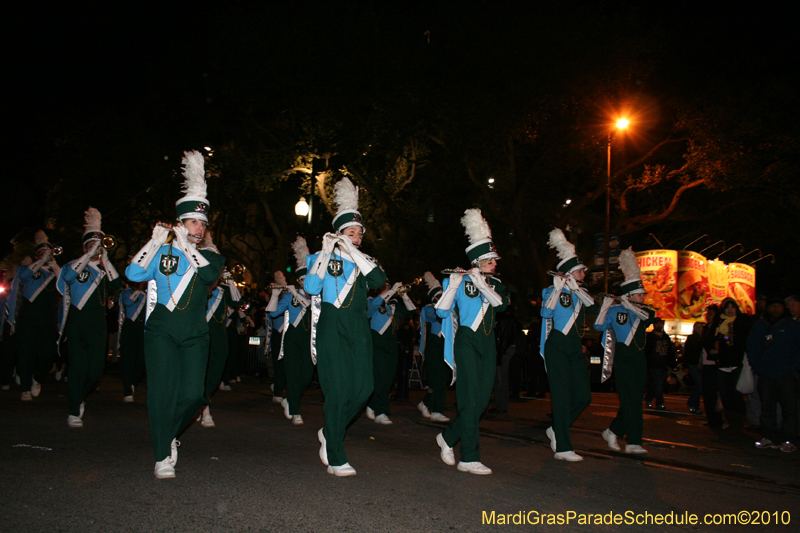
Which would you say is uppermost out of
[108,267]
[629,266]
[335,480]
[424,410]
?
[629,266]

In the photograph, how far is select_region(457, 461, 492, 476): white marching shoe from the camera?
5.80m

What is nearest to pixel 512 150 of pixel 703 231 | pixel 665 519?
pixel 703 231

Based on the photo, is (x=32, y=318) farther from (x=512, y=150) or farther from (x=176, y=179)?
(x=176, y=179)

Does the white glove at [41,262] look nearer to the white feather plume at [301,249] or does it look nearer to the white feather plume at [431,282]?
the white feather plume at [301,249]

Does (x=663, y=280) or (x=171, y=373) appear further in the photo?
(x=663, y=280)

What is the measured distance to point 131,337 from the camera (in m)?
11.0

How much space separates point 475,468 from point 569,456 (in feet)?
4.86

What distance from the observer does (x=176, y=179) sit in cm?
2958

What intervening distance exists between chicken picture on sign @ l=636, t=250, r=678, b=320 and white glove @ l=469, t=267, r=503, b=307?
739 inches

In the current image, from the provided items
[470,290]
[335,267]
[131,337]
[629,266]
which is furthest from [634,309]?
[131,337]

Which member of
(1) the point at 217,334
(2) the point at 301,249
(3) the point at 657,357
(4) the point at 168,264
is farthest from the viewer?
(3) the point at 657,357

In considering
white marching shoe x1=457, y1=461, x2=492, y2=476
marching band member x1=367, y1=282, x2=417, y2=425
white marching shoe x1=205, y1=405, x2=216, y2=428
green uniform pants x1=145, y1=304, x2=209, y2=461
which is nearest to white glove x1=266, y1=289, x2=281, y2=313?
marching band member x1=367, y1=282, x2=417, y2=425

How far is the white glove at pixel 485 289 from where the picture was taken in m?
6.40

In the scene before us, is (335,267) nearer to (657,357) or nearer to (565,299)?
(565,299)
